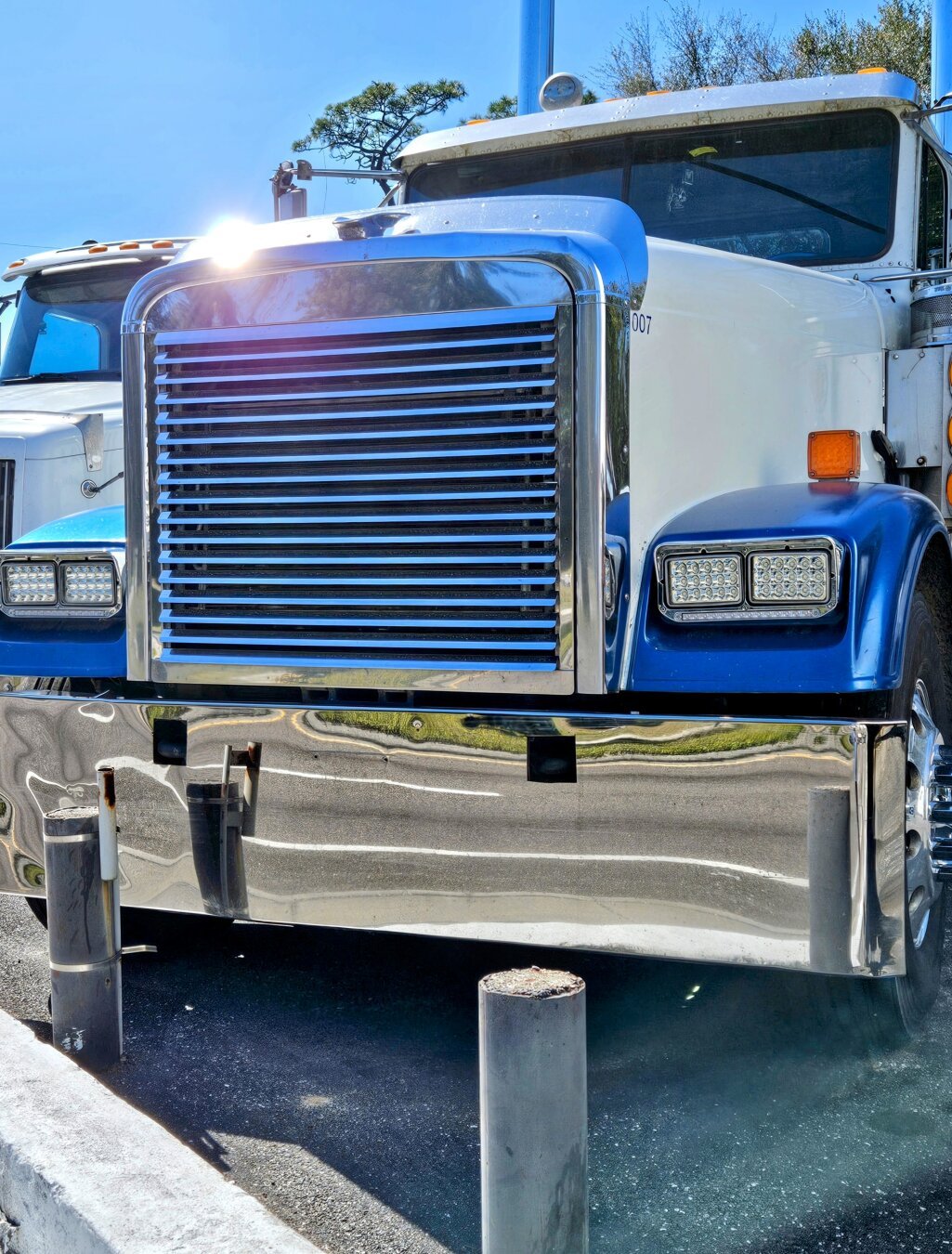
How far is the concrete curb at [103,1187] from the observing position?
2.57 meters

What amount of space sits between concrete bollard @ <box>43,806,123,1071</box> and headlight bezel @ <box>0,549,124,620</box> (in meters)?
0.62

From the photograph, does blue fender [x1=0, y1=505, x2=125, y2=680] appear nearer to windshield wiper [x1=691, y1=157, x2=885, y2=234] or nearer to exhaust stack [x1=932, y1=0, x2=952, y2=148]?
windshield wiper [x1=691, y1=157, x2=885, y2=234]

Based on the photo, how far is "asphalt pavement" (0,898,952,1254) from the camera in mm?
2943

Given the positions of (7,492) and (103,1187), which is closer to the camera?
(103,1187)

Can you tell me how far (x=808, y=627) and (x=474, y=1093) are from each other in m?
1.40

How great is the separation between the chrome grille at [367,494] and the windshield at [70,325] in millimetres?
5455

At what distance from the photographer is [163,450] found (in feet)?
12.3

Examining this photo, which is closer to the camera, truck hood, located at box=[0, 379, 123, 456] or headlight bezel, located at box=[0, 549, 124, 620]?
headlight bezel, located at box=[0, 549, 124, 620]

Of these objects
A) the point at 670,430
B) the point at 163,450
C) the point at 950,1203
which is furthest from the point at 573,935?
the point at 163,450

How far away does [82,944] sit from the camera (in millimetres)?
3688

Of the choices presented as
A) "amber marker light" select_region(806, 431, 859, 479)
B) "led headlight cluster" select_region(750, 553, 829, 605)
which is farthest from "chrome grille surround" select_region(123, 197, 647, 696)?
"amber marker light" select_region(806, 431, 859, 479)

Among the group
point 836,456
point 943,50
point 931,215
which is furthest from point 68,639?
point 943,50

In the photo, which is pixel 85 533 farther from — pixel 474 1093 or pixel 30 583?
pixel 474 1093

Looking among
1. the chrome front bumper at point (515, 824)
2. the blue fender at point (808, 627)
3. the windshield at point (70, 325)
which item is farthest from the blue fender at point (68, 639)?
the windshield at point (70, 325)
